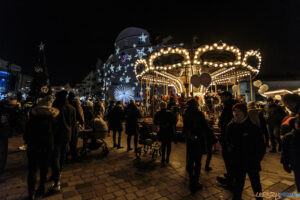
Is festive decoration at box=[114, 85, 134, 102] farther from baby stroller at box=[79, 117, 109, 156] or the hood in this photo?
the hood

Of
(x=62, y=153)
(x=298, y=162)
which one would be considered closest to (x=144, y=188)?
(x=62, y=153)

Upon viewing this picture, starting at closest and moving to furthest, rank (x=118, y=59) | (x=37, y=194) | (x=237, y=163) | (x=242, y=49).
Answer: (x=237, y=163) → (x=37, y=194) → (x=242, y=49) → (x=118, y=59)

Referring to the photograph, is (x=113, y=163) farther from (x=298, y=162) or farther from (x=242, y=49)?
(x=242, y=49)

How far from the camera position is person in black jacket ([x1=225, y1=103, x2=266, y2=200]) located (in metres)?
2.11

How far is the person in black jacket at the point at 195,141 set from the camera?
2848 millimetres

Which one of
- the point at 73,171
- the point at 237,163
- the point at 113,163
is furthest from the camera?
the point at 113,163

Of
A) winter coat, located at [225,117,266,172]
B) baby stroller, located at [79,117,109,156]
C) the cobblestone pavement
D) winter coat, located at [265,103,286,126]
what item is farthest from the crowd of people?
winter coat, located at [265,103,286,126]

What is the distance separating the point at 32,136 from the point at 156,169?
114 inches

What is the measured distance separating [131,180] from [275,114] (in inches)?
238

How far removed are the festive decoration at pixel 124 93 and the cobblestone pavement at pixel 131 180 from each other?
121ft

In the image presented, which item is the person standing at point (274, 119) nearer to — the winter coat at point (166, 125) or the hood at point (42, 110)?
the winter coat at point (166, 125)

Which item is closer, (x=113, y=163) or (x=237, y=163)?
(x=237, y=163)

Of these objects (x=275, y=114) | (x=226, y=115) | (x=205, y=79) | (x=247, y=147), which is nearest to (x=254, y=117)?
(x=247, y=147)

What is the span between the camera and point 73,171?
368 cm
